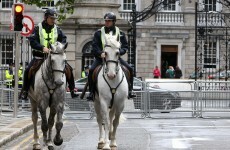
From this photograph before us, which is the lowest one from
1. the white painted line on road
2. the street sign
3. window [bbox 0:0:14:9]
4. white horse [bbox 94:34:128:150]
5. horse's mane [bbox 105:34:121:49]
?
the white painted line on road

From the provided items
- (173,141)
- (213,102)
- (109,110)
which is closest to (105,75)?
(109,110)

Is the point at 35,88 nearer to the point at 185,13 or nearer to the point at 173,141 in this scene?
the point at 173,141

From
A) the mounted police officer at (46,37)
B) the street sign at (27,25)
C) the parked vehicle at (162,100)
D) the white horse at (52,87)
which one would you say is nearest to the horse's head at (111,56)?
the white horse at (52,87)

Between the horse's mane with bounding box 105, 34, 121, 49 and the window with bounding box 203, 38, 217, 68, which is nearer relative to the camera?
the horse's mane with bounding box 105, 34, 121, 49

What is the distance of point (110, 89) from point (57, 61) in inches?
49.0

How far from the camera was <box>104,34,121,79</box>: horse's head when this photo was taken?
1580cm

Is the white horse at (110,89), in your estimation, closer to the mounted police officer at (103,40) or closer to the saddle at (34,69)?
the mounted police officer at (103,40)

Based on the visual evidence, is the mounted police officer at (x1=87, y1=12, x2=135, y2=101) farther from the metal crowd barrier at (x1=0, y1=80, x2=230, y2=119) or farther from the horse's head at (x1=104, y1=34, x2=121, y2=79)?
the metal crowd barrier at (x1=0, y1=80, x2=230, y2=119)

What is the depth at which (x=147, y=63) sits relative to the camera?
6506 centimetres

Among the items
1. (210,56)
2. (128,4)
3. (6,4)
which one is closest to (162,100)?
(210,56)

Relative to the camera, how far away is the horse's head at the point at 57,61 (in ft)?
50.6

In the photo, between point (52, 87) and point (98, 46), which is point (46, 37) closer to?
point (98, 46)

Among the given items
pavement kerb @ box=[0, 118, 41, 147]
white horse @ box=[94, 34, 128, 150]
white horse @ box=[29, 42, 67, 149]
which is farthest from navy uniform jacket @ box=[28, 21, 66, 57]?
pavement kerb @ box=[0, 118, 41, 147]

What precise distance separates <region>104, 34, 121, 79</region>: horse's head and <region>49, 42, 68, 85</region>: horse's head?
2.83ft
